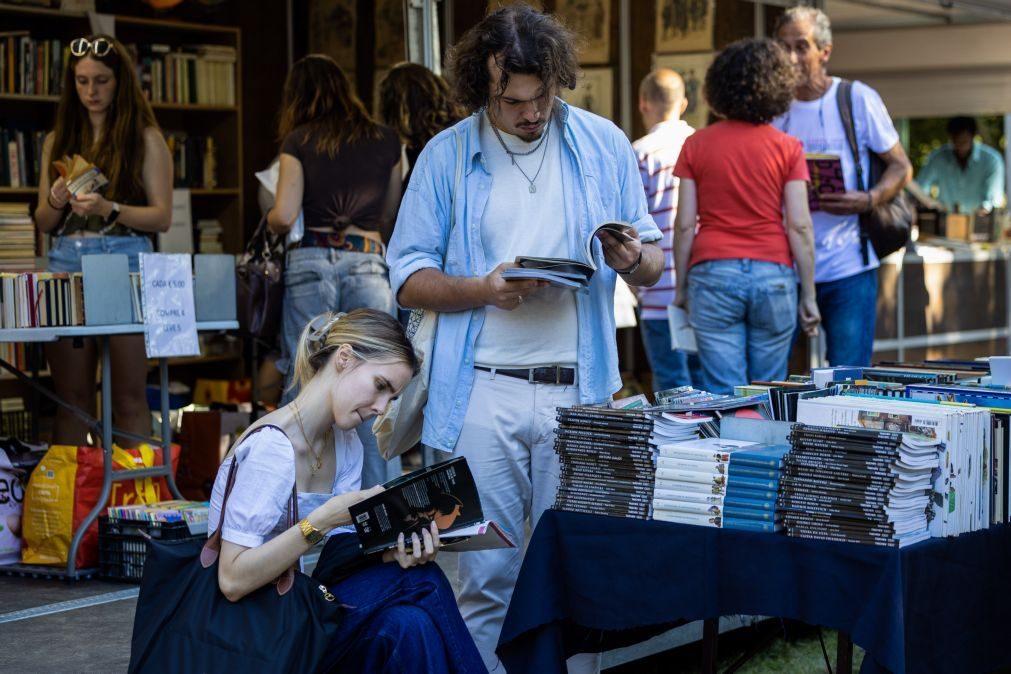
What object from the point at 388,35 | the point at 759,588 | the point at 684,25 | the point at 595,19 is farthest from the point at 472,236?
the point at 388,35

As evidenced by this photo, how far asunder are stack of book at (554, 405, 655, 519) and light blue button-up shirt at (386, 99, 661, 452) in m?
0.24

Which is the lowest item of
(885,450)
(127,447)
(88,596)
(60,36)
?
(88,596)

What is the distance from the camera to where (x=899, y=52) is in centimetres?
994

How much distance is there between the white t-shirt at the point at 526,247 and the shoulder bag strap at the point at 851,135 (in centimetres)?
226

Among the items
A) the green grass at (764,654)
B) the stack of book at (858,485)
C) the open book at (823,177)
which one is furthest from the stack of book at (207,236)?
the stack of book at (858,485)

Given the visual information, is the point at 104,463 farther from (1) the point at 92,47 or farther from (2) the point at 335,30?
(2) the point at 335,30

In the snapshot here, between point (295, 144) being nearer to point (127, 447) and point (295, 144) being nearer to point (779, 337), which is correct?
point (127, 447)

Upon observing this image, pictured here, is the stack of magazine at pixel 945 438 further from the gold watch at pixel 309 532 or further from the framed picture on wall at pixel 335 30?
the framed picture on wall at pixel 335 30

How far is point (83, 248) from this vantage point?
4.69m

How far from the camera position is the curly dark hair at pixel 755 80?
441cm

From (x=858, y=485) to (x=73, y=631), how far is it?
2354 millimetres

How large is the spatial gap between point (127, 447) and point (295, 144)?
1338 mm

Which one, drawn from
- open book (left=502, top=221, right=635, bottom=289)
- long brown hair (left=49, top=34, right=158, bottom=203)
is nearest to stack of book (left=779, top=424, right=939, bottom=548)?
open book (left=502, top=221, right=635, bottom=289)

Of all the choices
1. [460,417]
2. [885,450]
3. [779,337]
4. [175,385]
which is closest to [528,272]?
[460,417]
